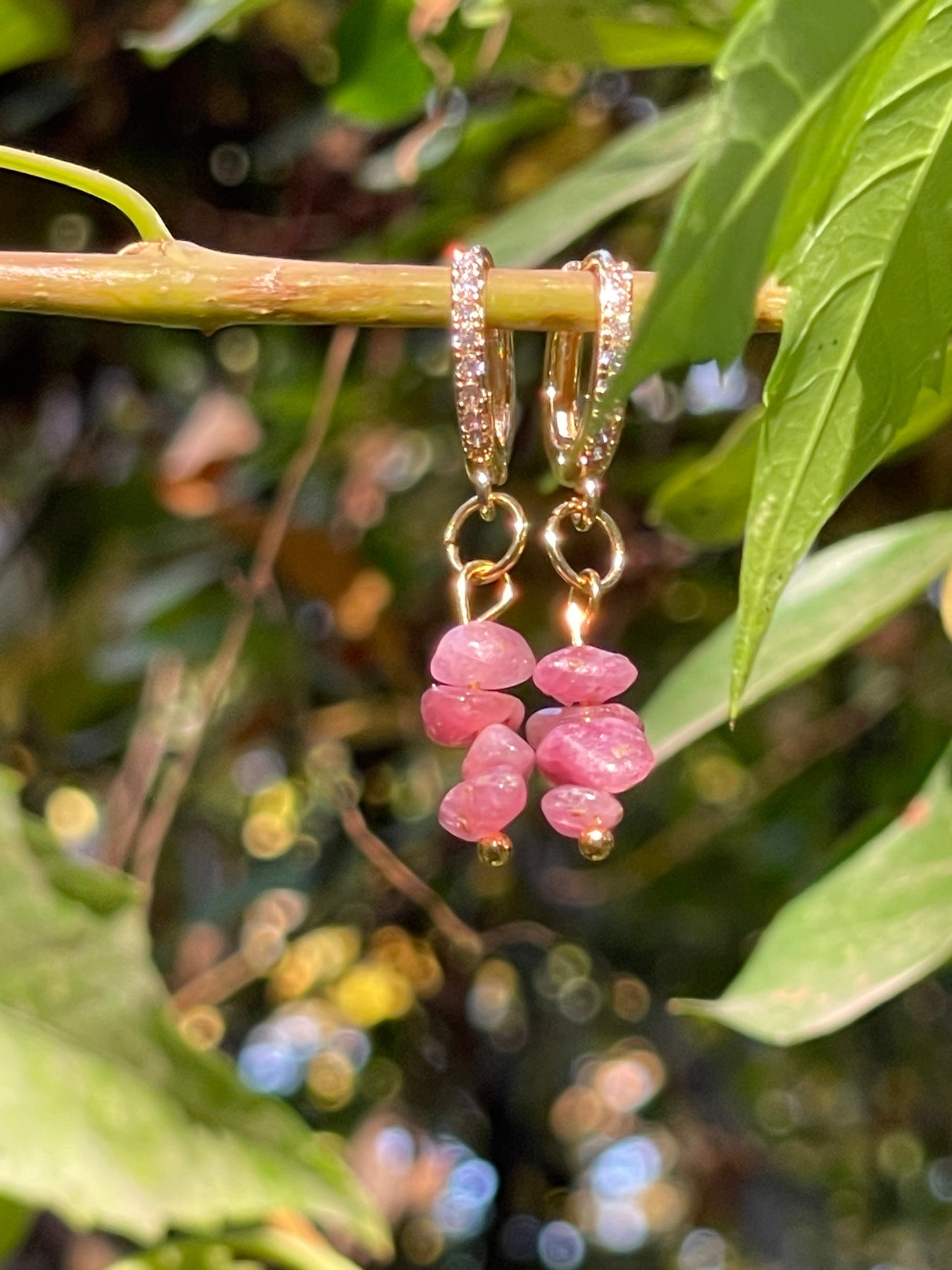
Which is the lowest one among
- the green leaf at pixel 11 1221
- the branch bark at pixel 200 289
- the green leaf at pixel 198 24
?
the green leaf at pixel 11 1221

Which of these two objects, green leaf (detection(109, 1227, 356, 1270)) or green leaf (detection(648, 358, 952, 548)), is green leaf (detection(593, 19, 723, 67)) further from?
green leaf (detection(109, 1227, 356, 1270))

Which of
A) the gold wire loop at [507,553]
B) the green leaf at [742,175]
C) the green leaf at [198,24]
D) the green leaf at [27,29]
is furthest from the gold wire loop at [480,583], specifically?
the green leaf at [27,29]

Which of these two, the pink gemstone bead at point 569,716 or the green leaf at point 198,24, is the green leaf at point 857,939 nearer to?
the pink gemstone bead at point 569,716

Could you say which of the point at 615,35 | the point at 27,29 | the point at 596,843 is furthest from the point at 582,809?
the point at 27,29

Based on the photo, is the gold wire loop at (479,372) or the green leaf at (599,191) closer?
the gold wire loop at (479,372)

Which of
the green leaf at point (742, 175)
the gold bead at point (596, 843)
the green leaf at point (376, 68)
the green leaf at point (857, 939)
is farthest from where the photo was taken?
the green leaf at point (376, 68)

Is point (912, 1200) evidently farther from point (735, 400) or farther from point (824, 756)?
point (735, 400)

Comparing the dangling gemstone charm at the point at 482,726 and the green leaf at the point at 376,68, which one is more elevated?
the green leaf at the point at 376,68

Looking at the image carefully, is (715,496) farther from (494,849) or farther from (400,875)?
(400,875)
